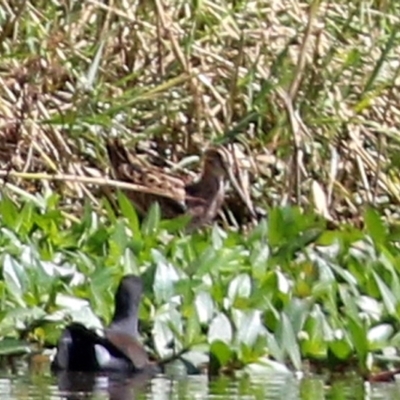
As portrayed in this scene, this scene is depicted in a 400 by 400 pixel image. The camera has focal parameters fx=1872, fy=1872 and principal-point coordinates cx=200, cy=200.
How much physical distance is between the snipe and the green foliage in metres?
0.97

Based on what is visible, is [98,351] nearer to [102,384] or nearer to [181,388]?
[102,384]

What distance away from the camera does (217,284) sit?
6055mm

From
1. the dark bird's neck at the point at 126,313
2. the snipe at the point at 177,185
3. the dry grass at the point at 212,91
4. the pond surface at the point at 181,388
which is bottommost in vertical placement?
the pond surface at the point at 181,388

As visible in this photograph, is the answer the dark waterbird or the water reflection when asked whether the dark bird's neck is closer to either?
the dark waterbird

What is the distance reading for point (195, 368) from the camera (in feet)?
17.8

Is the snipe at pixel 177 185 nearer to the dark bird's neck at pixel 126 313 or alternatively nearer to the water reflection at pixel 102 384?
the dark bird's neck at pixel 126 313

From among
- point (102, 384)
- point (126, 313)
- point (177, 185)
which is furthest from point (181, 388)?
point (177, 185)

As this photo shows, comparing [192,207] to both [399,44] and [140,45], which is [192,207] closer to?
[140,45]

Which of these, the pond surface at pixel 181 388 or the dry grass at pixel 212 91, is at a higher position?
the dry grass at pixel 212 91

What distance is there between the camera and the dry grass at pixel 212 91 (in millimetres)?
8234

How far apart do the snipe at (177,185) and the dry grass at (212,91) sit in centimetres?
9

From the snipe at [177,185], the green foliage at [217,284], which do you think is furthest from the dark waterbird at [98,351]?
the snipe at [177,185]

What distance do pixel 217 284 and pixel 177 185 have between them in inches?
95.6

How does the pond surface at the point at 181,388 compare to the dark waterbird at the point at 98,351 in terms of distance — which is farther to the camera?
the dark waterbird at the point at 98,351
